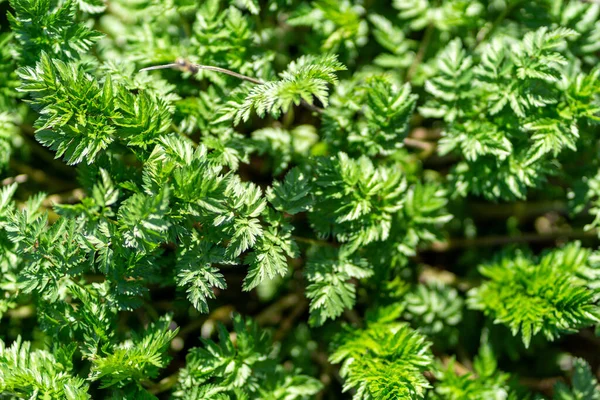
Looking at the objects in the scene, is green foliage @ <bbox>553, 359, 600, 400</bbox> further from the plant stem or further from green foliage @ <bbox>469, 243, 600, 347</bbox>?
the plant stem

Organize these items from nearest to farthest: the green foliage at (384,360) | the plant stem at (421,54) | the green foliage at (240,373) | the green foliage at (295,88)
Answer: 1. the green foliage at (295,88)
2. the green foliage at (384,360)
3. the green foliage at (240,373)
4. the plant stem at (421,54)

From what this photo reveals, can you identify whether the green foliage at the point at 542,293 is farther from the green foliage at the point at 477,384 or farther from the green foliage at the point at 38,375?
the green foliage at the point at 38,375

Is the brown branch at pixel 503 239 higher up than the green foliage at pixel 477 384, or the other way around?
the brown branch at pixel 503 239

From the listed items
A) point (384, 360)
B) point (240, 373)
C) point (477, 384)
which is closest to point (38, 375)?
point (240, 373)

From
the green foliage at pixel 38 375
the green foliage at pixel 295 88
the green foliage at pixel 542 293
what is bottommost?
the green foliage at pixel 38 375

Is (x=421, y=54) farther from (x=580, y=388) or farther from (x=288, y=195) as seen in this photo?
(x=580, y=388)

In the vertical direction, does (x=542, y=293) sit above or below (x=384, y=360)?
above

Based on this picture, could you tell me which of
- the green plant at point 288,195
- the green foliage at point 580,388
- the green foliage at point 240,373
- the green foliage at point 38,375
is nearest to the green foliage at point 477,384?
the green plant at point 288,195

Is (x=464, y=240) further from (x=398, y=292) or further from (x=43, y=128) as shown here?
(x=43, y=128)

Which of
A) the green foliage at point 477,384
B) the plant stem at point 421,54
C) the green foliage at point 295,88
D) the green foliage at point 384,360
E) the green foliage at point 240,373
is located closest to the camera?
the green foliage at point 295,88

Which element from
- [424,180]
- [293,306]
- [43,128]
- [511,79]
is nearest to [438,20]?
[511,79]
